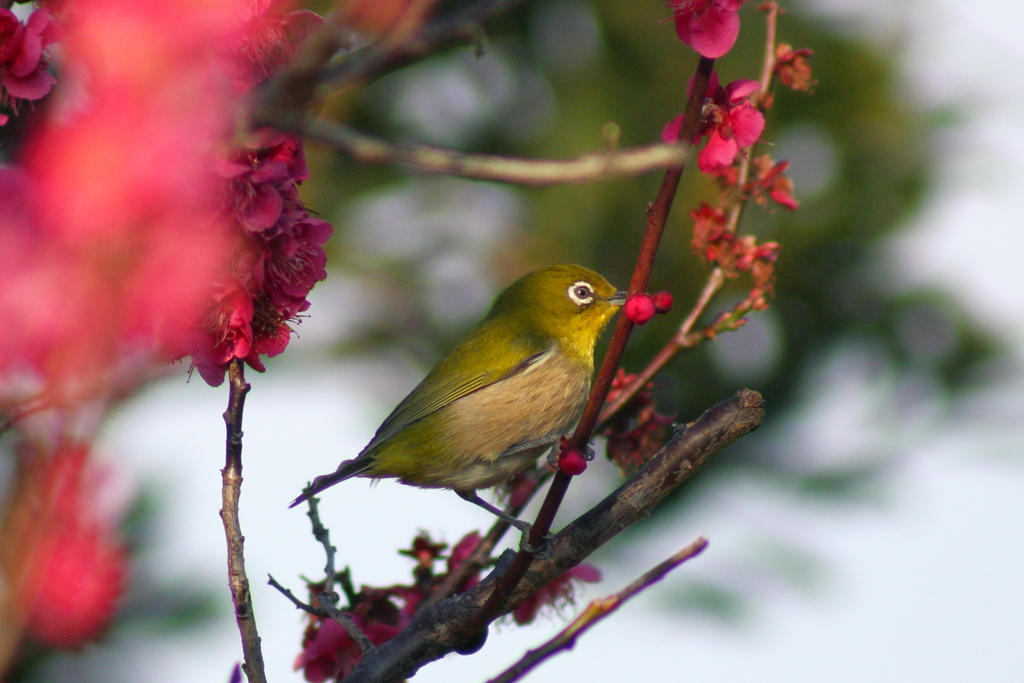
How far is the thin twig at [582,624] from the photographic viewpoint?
5.07 feet

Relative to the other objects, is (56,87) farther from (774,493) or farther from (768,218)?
(774,493)

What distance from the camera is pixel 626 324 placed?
179 cm

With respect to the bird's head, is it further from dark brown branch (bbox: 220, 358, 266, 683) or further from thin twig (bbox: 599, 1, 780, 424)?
dark brown branch (bbox: 220, 358, 266, 683)

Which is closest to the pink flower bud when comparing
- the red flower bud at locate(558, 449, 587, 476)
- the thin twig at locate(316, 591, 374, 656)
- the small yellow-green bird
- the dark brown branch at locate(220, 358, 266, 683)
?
the red flower bud at locate(558, 449, 587, 476)

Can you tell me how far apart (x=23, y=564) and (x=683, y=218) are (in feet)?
19.1

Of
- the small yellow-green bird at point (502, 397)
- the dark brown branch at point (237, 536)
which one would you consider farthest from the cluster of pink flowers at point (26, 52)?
the small yellow-green bird at point (502, 397)

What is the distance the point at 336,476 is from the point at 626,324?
203 centimetres

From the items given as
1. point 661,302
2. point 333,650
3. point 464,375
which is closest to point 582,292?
point 464,375

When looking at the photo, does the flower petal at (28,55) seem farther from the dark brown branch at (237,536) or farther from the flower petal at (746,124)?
the flower petal at (746,124)

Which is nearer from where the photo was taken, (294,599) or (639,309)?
(639,309)

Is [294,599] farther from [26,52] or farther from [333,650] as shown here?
[26,52]

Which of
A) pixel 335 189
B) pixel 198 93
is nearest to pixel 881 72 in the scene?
pixel 335 189

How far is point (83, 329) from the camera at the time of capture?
905 mm

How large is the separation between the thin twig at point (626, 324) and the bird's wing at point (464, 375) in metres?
1.98
